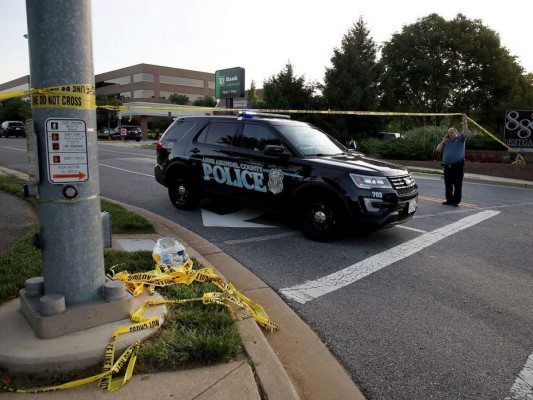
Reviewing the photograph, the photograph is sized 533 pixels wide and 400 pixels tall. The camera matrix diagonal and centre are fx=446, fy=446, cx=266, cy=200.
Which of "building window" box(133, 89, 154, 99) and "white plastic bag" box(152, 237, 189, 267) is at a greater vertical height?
"building window" box(133, 89, 154, 99)

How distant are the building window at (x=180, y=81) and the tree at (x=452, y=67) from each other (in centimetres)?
6342

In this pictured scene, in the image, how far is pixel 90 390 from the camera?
2547 mm

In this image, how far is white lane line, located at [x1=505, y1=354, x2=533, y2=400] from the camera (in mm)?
2918

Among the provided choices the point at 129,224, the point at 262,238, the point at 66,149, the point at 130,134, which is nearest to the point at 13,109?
the point at 130,134

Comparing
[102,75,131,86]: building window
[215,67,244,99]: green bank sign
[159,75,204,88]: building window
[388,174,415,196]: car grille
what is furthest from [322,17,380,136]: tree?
[102,75,131,86]: building window

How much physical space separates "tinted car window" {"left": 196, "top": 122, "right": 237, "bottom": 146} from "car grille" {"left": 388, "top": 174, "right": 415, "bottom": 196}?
2774 mm

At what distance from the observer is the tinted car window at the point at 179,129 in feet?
27.2

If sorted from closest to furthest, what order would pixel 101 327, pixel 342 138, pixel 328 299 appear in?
pixel 101 327, pixel 328 299, pixel 342 138

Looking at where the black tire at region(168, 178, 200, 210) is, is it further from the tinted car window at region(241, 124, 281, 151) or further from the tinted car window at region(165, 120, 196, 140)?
the tinted car window at region(241, 124, 281, 151)

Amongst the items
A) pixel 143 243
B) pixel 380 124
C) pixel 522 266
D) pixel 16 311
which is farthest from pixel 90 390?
pixel 380 124

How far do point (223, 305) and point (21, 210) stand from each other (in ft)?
17.1

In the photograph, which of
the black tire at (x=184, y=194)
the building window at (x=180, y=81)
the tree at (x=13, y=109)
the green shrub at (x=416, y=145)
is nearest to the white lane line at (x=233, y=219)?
the black tire at (x=184, y=194)

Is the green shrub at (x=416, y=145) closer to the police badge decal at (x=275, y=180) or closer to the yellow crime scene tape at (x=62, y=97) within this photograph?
the police badge decal at (x=275, y=180)

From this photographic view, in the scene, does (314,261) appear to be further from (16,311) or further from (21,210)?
(21,210)
